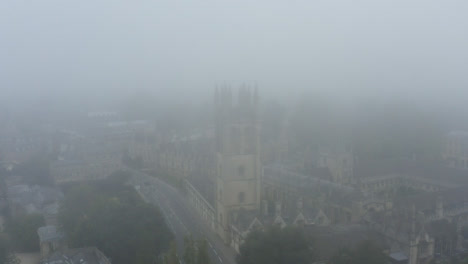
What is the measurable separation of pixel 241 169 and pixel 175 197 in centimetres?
1015

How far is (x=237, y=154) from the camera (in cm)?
2433

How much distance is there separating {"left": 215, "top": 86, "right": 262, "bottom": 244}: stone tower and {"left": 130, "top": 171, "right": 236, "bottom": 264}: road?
947 millimetres

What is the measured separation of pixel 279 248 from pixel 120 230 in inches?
288

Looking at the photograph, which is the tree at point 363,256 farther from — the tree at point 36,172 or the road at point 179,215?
the tree at point 36,172

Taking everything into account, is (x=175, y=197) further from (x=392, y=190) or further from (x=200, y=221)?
(x=392, y=190)

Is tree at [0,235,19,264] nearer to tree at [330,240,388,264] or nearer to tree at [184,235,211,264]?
tree at [184,235,211,264]

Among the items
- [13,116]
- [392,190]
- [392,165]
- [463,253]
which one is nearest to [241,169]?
[463,253]

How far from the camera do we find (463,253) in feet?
70.9

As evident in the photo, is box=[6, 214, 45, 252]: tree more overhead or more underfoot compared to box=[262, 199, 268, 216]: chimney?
more underfoot

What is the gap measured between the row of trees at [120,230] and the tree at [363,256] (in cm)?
706

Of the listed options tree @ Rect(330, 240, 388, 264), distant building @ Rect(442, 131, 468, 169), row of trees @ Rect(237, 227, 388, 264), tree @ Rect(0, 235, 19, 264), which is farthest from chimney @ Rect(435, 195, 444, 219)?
distant building @ Rect(442, 131, 468, 169)

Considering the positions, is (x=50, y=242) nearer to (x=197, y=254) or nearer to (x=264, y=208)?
(x=264, y=208)

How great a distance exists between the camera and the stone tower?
24.1 m

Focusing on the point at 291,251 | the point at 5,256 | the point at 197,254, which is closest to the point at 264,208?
the point at 291,251
